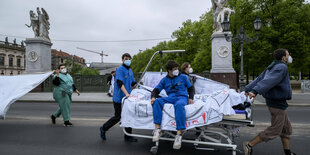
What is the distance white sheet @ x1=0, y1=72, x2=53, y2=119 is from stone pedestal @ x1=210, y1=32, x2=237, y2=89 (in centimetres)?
1352

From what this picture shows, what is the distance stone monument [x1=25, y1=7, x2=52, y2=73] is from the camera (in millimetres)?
19906

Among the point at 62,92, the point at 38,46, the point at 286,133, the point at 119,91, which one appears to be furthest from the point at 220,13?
the point at 38,46

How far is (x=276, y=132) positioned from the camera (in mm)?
3570

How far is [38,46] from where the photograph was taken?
19.9 m

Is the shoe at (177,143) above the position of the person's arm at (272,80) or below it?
below

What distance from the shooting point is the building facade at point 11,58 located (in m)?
70.2

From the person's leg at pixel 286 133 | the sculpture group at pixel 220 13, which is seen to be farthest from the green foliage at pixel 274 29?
the person's leg at pixel 286 133

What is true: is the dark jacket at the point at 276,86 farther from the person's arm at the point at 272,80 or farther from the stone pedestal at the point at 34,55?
Answer: the stone pedestal at the point at 34,55

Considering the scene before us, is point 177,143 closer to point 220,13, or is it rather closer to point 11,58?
point 220,13

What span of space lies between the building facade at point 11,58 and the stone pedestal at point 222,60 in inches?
2989

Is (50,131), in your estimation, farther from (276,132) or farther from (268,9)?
(268,9)

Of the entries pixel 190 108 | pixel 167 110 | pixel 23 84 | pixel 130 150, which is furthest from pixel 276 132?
pixel 23 84

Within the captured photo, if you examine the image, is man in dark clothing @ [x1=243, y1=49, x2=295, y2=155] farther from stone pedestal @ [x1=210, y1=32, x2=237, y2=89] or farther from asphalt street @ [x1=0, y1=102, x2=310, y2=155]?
stone pedestal @ [x1=210, y1=32, x2=237, y2=89]

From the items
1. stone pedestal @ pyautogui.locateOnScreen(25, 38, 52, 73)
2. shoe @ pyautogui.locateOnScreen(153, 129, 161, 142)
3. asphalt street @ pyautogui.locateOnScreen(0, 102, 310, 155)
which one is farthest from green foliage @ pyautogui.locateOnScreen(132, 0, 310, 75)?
stone pedestal @ pyautogui.locateOnScreen(25, 38, 52, 73)
